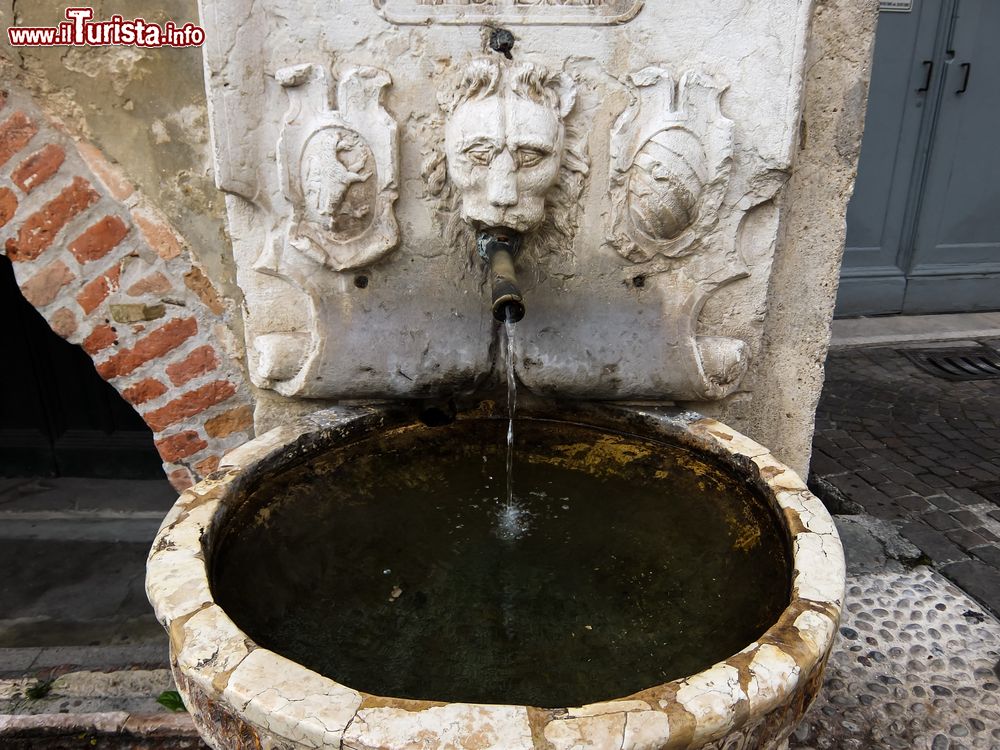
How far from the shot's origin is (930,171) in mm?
4789

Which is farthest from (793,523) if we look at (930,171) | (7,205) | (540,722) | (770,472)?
(930,171)

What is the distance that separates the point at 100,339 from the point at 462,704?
1683mm

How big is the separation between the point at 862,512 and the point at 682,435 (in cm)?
151

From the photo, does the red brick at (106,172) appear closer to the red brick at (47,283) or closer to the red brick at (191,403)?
the red brick at (47,283)

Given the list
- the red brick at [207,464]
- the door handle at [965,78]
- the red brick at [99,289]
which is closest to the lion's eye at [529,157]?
the red brick at [99,289]

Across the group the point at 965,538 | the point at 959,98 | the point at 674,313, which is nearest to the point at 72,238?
the point at 674,313

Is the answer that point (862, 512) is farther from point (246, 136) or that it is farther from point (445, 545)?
point (246, 136)

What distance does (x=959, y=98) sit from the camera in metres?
4.68

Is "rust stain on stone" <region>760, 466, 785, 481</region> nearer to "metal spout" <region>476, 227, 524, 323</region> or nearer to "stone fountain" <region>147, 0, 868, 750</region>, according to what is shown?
"stone fountain" <region>147, 0, 868, 750</region>

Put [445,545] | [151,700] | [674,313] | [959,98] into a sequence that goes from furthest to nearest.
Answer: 1. [959,98]
2. [151,700]
3. [674,313]
4. [445,545]

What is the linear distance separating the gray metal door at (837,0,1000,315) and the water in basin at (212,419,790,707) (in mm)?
3805

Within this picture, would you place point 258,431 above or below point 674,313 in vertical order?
below

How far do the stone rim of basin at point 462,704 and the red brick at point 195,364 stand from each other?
770 millimetres

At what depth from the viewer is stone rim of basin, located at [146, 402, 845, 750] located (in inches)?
37.9
